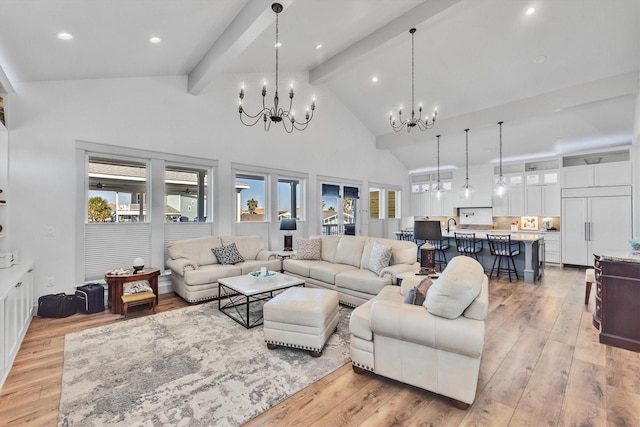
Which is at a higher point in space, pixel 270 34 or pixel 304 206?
pixel 270 34

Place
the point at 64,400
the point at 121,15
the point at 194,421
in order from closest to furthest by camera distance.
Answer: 1. the point at 194,421
2. the point at 64,400
3. the point at 121,15

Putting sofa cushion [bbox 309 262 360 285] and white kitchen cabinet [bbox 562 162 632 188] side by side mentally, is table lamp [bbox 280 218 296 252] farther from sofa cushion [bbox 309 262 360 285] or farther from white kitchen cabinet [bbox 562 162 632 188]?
white kitchen cabinet [bbox 562 162 632 188]

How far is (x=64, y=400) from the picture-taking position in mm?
2162

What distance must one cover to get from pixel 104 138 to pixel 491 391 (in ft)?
18.4

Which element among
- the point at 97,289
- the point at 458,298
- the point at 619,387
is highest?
the point at 458,298

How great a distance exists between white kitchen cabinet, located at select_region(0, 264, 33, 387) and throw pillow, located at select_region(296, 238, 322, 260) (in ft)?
11.7

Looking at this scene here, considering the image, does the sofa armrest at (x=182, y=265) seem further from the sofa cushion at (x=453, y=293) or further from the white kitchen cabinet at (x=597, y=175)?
the white kitchen cabinet at (x=597, y=175)

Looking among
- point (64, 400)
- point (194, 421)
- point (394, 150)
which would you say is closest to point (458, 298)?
point (194, 421)

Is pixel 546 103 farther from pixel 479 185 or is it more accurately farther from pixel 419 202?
pixel 419 202

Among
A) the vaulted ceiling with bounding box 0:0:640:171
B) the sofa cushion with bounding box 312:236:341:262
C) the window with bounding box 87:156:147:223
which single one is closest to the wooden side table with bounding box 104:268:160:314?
the window with bounding box 87:156:147:223

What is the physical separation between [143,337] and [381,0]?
5.33 m

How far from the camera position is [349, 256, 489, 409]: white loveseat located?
203 centimetres

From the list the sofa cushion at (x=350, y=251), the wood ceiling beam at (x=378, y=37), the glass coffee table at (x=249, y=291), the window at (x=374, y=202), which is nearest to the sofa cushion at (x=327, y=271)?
the sofa cushion at (x=350, y=251)

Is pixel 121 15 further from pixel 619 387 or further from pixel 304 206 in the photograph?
pixel 619 387
